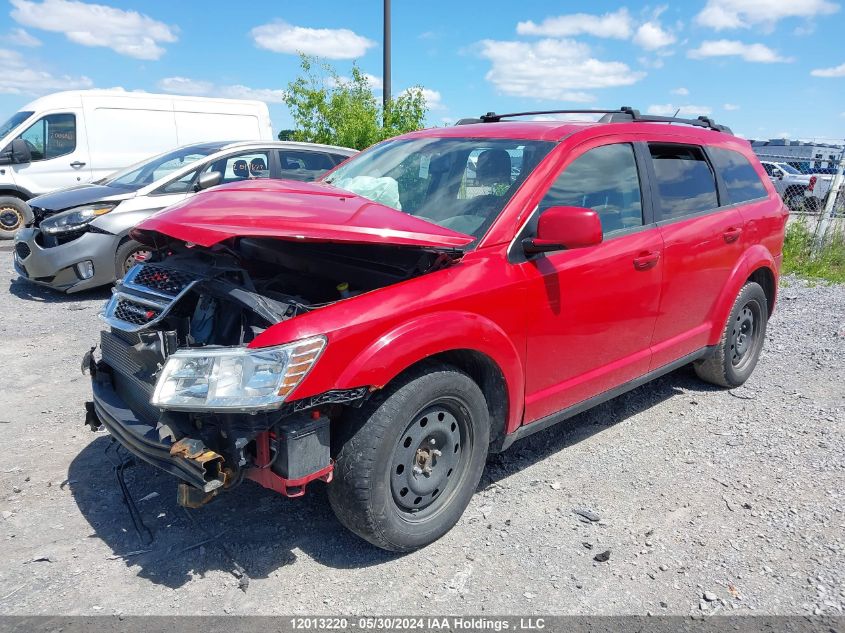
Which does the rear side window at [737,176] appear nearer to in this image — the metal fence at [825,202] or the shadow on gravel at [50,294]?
the metal fence at [825,202]

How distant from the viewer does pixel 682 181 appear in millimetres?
4414

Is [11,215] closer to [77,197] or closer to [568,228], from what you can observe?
[77,197]

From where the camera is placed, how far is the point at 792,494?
373cm

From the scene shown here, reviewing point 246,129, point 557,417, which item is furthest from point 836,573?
point 246,129

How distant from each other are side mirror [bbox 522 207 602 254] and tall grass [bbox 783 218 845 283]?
326 inches

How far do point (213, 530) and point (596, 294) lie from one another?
7.71 ft

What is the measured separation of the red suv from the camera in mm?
2637

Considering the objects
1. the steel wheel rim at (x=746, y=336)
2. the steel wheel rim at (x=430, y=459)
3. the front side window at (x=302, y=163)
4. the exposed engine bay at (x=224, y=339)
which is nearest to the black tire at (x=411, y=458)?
the steel wheel rim at (x=430, y=459)

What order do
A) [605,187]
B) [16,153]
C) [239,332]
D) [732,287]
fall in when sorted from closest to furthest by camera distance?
[239,332] → [605,187] → [732,287] → [16,153]

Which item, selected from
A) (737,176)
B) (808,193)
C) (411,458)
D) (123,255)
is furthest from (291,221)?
(808,193)

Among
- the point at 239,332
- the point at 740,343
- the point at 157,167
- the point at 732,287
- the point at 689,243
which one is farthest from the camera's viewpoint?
the point at 157,167

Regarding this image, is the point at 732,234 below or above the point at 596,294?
above

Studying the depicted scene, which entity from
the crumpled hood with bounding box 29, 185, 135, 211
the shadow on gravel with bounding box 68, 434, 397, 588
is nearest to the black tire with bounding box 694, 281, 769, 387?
the shadow on gravel with bounding box 68, 434, 397, 588

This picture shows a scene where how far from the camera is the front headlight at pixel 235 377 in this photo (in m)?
2.52
